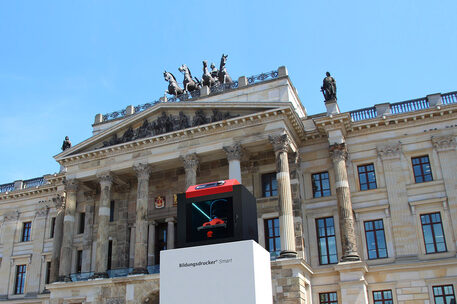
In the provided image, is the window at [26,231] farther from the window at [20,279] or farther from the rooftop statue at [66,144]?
the rooftop statue at [66,144]

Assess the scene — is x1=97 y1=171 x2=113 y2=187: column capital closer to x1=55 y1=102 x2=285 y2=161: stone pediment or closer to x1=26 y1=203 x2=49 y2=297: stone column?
x1=55 y1=102 x2=285 y2=161: stone pediment

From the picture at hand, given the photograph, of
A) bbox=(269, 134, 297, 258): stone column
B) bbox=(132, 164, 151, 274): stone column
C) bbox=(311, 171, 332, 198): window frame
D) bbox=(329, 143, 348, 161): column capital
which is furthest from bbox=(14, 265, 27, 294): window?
bbox=(329, 143, 348, 161): column capital

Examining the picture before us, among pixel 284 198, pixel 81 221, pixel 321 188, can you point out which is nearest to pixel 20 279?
pixel 81 221

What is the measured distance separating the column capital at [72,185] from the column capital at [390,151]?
20.9 meters

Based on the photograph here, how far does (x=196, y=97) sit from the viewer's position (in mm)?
35094

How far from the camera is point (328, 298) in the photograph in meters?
28.6

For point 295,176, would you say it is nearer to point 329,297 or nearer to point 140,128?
point 329,297

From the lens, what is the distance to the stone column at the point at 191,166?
30594 mm

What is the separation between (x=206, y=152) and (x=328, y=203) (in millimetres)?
8399

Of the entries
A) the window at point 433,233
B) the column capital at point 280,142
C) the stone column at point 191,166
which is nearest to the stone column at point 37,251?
Answer: the stone column at point 191,166

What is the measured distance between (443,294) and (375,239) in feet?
15.4

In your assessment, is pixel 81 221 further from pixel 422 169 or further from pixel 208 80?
pixel 422 169

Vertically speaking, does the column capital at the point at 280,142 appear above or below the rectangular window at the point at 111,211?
above

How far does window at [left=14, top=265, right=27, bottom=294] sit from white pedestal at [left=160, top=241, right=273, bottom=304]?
35.8m
